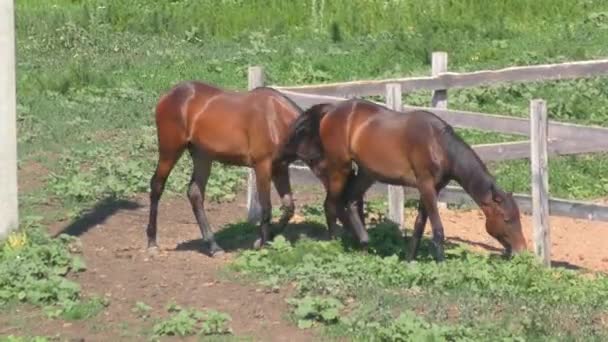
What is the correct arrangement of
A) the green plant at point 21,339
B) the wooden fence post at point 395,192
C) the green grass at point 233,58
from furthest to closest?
1. the green grass at point 233,58
2. the wooden fence post at point 395,192
3. the green plant at point 21,339

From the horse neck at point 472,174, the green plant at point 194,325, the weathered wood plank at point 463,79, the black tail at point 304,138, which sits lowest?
the green plant at point 194,325

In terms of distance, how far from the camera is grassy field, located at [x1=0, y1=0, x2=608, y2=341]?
9375mm

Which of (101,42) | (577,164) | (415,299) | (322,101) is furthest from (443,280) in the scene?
(101,42)

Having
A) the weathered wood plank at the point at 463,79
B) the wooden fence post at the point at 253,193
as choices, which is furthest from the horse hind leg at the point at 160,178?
the weathered wood plank at the point at 463,79

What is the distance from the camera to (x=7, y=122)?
1137 centimetres

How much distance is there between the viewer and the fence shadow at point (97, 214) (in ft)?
41.4

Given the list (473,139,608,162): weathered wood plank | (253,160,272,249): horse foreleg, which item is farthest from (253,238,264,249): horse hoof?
(473,139,608,162): weathered wood plank

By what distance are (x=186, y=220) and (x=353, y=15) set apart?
499 inches

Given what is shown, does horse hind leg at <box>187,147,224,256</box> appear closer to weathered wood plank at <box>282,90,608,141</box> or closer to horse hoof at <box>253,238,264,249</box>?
horse hoof at <box>253,238,264,249</box>

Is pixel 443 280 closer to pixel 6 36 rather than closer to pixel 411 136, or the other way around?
pixel 411 136

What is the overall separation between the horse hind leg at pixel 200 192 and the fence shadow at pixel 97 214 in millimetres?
1046

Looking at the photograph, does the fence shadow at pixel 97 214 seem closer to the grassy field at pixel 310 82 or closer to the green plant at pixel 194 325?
the grassy field at pixel 310 82

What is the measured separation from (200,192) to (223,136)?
654mm

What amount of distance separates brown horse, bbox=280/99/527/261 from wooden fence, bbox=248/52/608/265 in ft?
1.68
